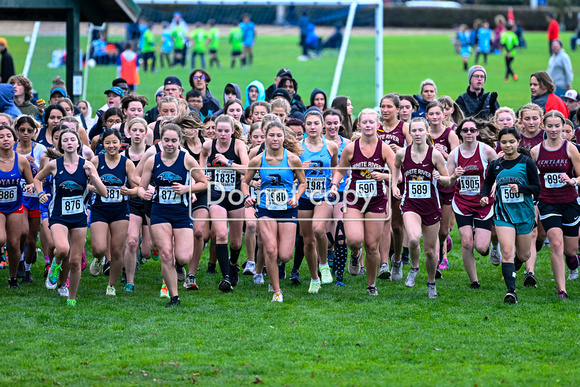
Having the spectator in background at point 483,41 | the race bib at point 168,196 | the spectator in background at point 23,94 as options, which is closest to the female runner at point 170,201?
the race bib at point 168,196

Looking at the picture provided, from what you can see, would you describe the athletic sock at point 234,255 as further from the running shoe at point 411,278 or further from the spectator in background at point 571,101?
the spectator in background at point 571,101

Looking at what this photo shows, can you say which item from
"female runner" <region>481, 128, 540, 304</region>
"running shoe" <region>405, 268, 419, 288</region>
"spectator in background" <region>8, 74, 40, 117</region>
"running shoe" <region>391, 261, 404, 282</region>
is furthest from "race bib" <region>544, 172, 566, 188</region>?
"spectator in background" <region>8, 74, 40, 117</region>

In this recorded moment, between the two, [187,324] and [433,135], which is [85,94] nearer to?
[433,135]

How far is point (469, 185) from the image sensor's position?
9477 mm

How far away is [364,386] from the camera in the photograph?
6195 millimetres

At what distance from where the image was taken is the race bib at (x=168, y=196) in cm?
856

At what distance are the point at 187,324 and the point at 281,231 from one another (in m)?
1.59

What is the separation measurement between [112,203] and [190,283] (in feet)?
4.65

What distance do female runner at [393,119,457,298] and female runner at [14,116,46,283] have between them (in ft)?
14.2

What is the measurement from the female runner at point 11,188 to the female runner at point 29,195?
235mm

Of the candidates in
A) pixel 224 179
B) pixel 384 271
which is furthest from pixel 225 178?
pixel 384 271

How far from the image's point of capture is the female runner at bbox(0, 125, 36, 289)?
9195 mm

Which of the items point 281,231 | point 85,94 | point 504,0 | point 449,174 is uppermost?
point 504,0

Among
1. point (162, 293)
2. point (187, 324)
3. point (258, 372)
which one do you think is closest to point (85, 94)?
point (162, 293)
